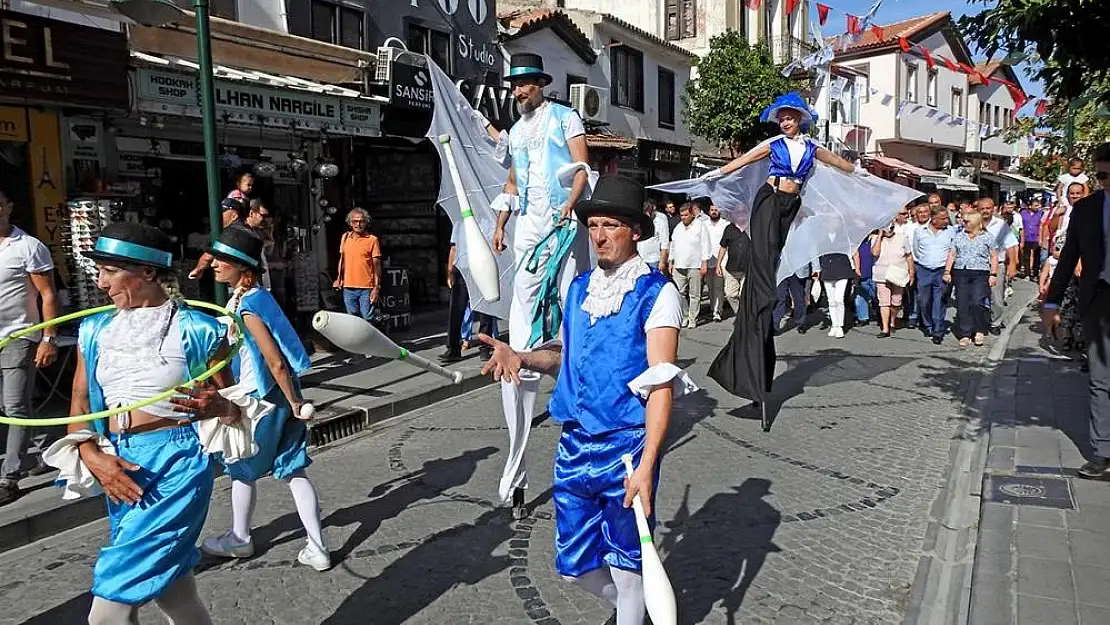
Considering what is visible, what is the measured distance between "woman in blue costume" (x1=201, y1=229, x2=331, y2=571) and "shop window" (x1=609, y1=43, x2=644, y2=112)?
1957 centimetres

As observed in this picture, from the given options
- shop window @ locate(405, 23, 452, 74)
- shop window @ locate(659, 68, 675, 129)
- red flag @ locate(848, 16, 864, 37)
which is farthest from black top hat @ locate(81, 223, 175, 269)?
shop window @ locate(659, 68, 675, 129)

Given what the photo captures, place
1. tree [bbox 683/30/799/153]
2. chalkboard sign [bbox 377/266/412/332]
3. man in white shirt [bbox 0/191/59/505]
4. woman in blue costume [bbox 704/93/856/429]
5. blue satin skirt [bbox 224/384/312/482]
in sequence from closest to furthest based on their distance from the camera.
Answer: blue satin skirt [bbox 224/384/312/482] < man in white shirt [bbox 0/191/59/505] < woman in blue costume [bbox 704/93/856/429] < chalkboard sign [bbox 377/266/412/332] < tree [bbox 683/30/799/153]

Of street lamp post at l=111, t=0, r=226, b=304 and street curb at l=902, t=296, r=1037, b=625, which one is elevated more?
street lamp post at l=111, t=0, r=226, b=304

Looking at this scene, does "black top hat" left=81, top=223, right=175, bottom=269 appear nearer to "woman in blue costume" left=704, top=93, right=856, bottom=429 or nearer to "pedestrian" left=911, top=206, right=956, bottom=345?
"woman in blue costume" left=704, top=93, right=856, bottom=429

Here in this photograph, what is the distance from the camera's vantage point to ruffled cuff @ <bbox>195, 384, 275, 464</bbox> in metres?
2.87

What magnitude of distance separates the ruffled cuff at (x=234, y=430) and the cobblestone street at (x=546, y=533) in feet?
3.92

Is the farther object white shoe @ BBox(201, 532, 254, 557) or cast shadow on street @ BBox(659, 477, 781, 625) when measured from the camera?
white shoe @ BBox(201, 532, 254, 557)

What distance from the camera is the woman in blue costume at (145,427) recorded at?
2.72 meters

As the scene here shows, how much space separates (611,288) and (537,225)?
1.92m

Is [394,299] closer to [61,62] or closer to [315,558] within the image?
[61,62]

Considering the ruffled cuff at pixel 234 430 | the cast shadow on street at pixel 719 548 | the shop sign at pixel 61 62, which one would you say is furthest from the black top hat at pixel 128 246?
the shop sign at pixel 61 62

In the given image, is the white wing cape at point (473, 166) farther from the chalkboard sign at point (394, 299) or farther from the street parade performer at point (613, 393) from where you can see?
the chalkboard sign at point (394, 299)

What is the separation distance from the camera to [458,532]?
476 centimetres

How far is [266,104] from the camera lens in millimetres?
9922
